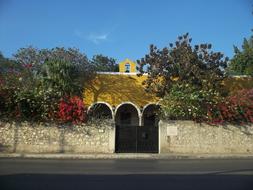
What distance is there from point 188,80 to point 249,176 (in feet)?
53.8

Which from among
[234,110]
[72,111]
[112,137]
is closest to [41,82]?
[72,111]

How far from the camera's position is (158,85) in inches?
1169

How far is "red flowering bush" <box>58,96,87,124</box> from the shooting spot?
23.7 m

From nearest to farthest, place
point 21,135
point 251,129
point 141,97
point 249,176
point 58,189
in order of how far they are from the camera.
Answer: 1. point 58,189
2. point 249,176
3. point 21,135
4. point 251,129
5. point 141,97

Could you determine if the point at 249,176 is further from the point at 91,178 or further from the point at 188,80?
the point at 188,80

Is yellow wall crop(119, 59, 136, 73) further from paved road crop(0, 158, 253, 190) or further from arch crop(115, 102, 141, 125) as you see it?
paved road crop(0, 158, 253, 190)

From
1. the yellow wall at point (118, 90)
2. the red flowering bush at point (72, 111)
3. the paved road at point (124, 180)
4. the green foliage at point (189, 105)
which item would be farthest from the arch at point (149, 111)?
the paved road at point (124, 180)

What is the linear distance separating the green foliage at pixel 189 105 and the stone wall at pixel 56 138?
3.86 m

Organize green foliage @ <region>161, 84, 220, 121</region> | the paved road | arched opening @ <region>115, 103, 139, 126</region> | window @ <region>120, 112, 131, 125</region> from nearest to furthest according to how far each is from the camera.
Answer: the paved road
green foliage @ <region>161, 84, 220, 121</region>
arched opening @ <region>115, 103, 139, 126</region>
window @ <region>120, 112, 131, 125</region>

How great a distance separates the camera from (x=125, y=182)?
437 inches

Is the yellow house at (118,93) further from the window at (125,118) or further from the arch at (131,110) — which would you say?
the window at (125,118)

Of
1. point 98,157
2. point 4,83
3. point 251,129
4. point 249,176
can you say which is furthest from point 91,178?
point 251,129

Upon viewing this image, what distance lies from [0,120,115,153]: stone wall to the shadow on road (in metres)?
11.3

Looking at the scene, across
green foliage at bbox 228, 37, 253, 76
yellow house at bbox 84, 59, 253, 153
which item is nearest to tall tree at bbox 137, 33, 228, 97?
yellow house at bbox 84, 59, 253, 153
